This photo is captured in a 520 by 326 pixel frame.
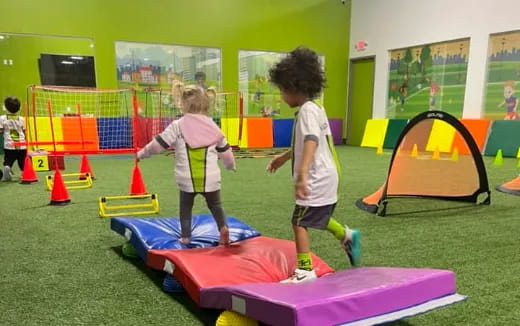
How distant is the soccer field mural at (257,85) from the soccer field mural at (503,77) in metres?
5.66

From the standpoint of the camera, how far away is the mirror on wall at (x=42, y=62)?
32.8 ft

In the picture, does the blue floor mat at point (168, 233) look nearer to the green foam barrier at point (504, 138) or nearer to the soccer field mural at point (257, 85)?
the green foam barrier at point (504, 138)

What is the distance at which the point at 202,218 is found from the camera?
3.73 meters

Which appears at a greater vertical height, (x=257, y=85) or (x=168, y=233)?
(x=257, y=85)

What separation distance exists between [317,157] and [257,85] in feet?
35.4

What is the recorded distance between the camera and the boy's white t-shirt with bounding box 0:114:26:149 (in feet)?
22.7

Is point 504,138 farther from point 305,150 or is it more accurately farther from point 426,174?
point 305,150

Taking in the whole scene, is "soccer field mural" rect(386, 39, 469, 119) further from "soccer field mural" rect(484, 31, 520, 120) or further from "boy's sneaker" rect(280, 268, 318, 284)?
"boy's sneaker" rect(280, 268, 318, 284)

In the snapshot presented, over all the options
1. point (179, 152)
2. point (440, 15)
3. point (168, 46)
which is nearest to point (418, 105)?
point (440, 15)

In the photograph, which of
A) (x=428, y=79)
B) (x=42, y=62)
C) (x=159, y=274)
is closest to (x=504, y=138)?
(x=428, y=79)

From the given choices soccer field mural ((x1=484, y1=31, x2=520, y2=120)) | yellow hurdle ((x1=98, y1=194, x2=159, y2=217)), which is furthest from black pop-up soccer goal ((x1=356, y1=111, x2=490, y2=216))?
soccer field mural ((x1=484, y1=31, x2=520, y2=120))

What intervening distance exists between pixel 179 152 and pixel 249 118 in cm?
969

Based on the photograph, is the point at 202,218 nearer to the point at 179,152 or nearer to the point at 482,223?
the point at 179,152

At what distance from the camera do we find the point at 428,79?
11.7 meters
